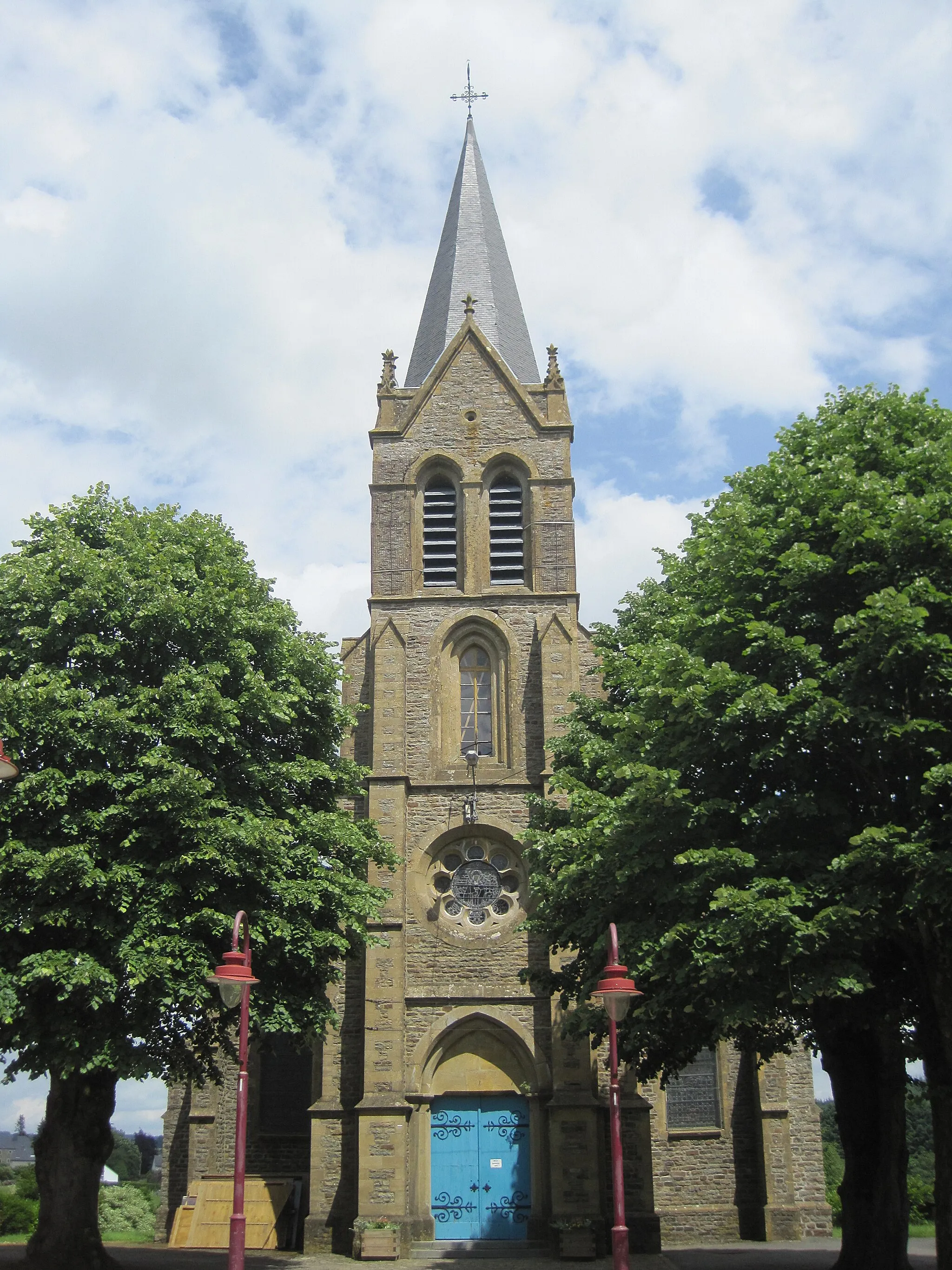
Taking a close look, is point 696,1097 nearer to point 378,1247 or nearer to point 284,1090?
point 378,1247

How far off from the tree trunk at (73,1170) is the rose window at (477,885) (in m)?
9.08

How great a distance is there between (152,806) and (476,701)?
11099 mm

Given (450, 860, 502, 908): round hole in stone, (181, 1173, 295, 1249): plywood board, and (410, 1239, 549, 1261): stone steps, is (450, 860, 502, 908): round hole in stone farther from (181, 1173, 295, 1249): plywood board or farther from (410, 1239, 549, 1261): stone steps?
(181, 1173, 295, 1249): plywood board

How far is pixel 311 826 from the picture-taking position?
21125mm

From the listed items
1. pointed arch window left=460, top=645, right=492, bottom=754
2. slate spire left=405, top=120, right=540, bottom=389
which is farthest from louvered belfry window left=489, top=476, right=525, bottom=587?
slate spire left=405, top=120, right=540, bottom=389

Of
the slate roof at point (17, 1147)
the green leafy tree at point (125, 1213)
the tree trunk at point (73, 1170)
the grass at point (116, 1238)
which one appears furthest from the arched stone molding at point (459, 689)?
the slate roof at point (17, 1147)

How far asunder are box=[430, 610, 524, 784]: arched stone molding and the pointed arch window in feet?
0.32

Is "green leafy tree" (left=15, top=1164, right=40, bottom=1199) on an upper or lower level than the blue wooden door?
lower

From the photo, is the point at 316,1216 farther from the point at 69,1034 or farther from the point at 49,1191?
the point at 69,1034

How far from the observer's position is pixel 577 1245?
22.9 metres

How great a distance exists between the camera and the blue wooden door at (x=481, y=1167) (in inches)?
976

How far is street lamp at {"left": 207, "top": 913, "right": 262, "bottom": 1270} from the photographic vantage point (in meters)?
14.0

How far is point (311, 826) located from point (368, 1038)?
6296 mm

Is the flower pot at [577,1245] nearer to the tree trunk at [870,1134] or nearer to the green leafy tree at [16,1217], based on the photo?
the tree trunk at [870,1134]
